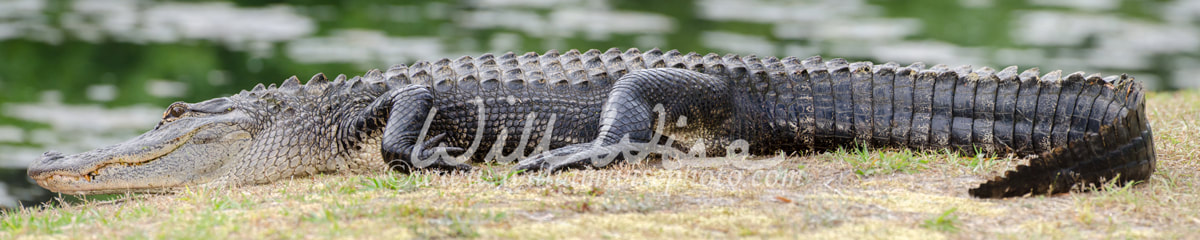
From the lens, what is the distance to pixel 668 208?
3277mm

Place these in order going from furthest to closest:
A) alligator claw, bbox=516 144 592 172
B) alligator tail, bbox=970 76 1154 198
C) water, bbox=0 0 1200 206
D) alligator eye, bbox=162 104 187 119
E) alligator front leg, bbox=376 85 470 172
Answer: water, bbox=0 0 1200 206 < alligator eye, bbox=162 104 187 119 < alligator front leg, bbox=376 85 470 172 < alligator claw, bbox=516 144 592 172 < alligator tail, bbox=970 76 1154 198

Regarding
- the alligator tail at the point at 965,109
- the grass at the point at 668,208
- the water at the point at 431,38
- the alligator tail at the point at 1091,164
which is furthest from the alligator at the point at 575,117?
the water at the point at 431,38

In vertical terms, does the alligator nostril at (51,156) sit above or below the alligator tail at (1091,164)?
above

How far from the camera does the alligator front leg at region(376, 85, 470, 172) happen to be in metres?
4.42

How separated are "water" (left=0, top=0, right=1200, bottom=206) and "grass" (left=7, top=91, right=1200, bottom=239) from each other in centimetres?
597

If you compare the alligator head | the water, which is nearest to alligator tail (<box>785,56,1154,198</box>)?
the alligator head

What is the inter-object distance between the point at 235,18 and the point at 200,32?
1501mm

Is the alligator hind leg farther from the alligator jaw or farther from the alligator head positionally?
the alligator jaw

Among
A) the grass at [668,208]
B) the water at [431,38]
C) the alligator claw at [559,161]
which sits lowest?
the grass at [668,208]

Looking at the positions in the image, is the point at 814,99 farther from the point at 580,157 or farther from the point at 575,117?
the point at 580,157

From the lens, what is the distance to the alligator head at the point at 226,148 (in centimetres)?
450

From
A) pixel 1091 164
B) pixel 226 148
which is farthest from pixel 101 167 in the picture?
pixel 1091 164

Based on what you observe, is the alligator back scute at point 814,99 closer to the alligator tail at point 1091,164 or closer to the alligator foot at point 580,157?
the alligator foot at point 580,157

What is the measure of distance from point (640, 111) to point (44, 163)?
8.88 ft
